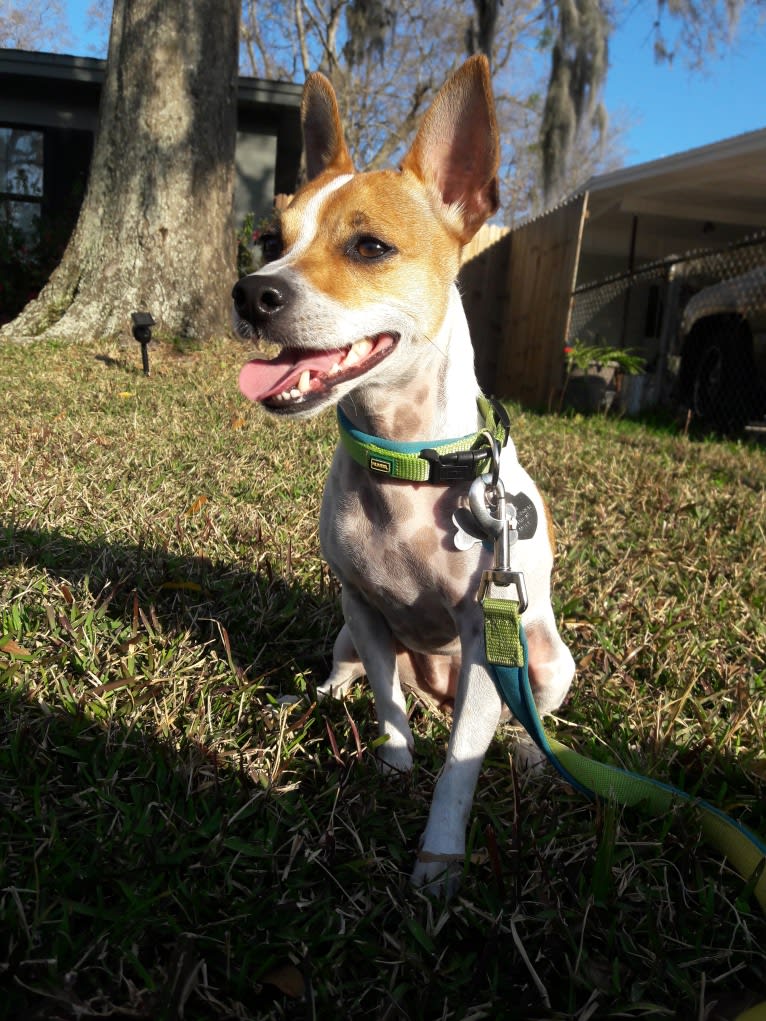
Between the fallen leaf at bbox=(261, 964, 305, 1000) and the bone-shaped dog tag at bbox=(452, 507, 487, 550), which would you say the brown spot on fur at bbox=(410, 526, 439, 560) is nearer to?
the bone-shaped dog tag at bbox=(452, 507, 487, 550)

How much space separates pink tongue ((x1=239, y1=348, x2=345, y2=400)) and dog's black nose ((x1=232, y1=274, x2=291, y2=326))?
0.32ft

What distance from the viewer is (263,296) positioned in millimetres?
1730

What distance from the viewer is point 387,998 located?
1.33 metres

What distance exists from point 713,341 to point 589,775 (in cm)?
748

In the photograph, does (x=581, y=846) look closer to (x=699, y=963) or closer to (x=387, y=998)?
(x=699, y=963)

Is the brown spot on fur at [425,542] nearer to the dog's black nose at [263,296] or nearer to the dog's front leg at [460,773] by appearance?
the dog's front leg at [460,773]

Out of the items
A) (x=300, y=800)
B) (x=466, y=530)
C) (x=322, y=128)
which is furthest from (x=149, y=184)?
(x=300, y=800)

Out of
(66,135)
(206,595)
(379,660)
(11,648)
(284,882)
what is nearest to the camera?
(284,882)

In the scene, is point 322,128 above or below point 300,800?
above

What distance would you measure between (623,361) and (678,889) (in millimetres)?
9127

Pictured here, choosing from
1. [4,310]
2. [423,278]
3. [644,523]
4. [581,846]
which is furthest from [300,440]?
[4,310]

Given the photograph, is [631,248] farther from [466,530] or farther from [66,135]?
[66,135]

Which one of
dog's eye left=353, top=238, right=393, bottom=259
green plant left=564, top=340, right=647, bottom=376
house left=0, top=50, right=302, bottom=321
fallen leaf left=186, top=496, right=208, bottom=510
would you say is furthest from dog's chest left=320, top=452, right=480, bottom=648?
house left=0, top=50, right=302, bottom=321

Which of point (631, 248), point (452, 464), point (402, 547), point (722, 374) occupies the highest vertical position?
point (631, 248)
